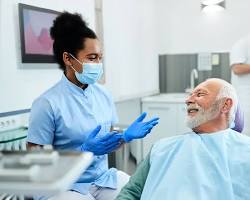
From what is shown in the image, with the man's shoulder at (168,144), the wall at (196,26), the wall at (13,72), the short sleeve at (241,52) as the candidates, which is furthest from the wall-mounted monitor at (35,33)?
the wall at (196,26)

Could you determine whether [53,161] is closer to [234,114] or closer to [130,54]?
[234,114]

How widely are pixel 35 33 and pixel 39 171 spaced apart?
5.66 ft

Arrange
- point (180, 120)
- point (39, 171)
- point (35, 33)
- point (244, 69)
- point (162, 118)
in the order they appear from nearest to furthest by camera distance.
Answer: point (39, 171)
point (35, 33)
point (244, 69)
point (180, 120)
point (162, 118)

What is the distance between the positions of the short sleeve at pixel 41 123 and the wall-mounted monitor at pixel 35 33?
637 mm

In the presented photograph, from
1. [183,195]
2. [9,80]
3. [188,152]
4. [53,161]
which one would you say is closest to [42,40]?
[9,80]

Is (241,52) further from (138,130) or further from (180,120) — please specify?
(138,130)

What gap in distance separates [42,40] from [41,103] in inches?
31.9

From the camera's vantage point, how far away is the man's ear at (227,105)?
57.8 inches

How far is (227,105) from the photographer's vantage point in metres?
1.48

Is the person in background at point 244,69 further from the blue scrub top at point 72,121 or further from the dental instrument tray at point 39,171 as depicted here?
the dental instrument tray at point 39,171

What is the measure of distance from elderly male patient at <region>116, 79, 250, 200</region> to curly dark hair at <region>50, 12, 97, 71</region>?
58 cm

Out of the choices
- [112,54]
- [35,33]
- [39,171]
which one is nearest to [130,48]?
[112,54]

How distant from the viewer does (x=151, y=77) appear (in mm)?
3869

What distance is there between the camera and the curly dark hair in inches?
62.9
